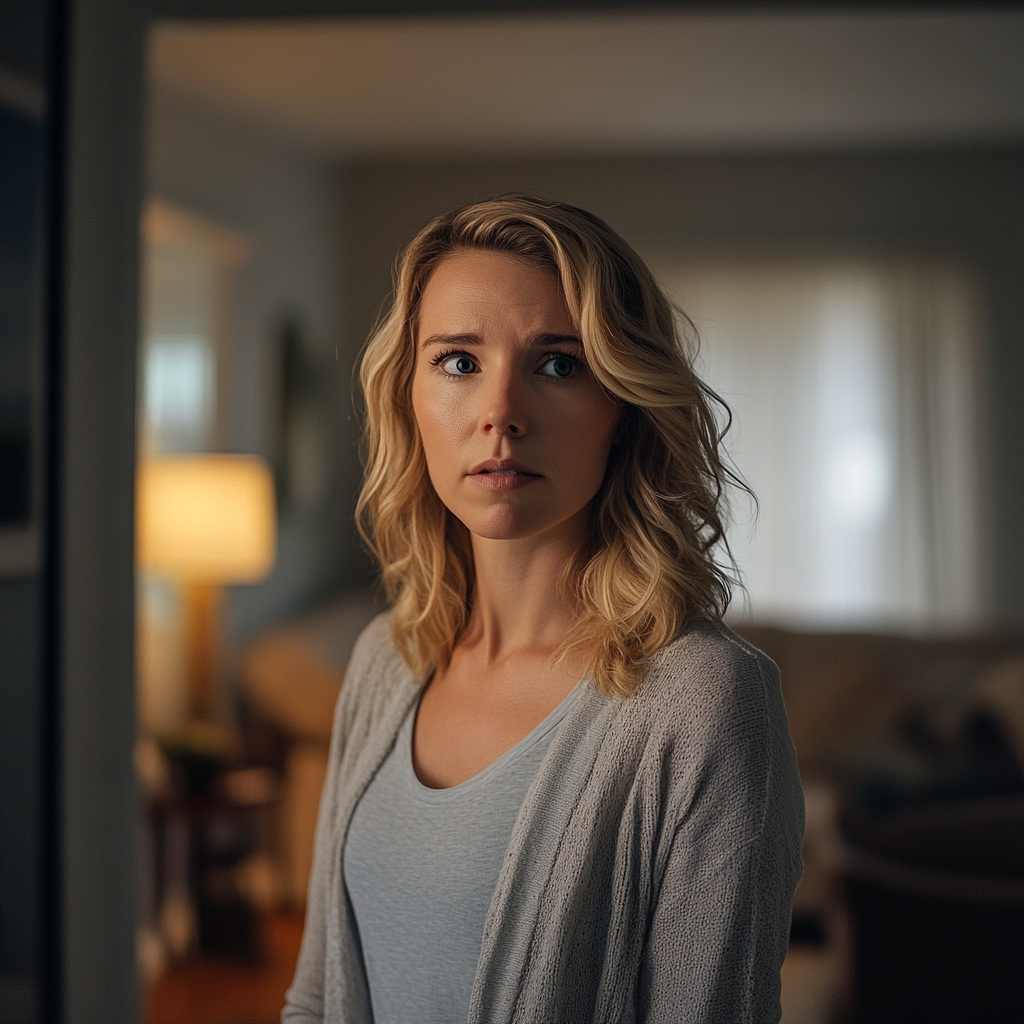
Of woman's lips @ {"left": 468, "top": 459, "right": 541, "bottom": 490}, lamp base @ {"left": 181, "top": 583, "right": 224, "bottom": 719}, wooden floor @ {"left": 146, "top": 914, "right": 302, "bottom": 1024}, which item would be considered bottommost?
wooden floor @ {"left": 146, "top": 914, "right": 302, "bottom": 1024}

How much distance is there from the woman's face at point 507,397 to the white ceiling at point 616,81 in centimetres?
236

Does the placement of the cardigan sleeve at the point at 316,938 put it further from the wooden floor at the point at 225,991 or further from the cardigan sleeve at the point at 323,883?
the wooden floor at the point at 225,991

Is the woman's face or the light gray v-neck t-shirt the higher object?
the woman's face

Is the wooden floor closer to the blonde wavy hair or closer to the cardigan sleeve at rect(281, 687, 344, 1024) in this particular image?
the cardigan sleeve at rect(281, 687, 344, 1024)

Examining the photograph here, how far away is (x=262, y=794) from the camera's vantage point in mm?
2830

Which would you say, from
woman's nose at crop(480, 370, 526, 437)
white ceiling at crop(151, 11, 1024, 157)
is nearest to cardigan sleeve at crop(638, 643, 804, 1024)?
woman's nose at crop(480, 370, 526, 437)

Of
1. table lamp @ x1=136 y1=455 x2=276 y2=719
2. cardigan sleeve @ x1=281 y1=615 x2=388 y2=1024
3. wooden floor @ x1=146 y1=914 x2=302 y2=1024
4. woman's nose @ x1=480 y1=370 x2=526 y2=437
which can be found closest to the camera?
woman's nose @ x1=480 y1=370 x2=526 y2=437

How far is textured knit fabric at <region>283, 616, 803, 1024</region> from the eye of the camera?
60cm

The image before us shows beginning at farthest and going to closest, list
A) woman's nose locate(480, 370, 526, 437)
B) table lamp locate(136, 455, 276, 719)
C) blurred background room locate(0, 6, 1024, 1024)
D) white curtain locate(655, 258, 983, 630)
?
white curtain locate(655, 258, 983, 630) < table lamp locate(136, 455, 276, 719) < blurred background room locate(0, 6, 1024, 1024) < woman's nose locate(480, 370, 526, 437)

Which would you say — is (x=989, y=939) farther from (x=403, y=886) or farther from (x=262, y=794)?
(x=262, y=794)

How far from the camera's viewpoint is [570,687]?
0.67m

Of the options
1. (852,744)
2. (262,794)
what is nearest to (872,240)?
(852,744)

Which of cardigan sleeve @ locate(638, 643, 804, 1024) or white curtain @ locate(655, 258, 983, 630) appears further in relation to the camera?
white curtain @ locate(655, 258, 983, 630)

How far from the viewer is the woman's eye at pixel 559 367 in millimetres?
604
